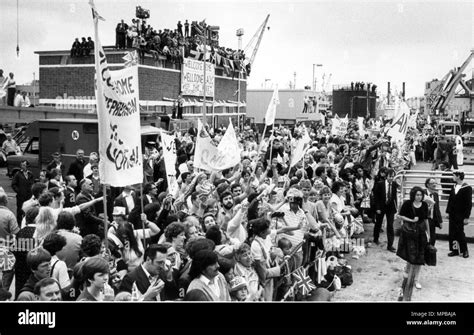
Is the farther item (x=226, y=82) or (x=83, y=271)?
(x=226, y=82)

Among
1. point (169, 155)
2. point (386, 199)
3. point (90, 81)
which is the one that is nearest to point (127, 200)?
point (169, 155)

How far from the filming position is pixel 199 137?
9.00 m

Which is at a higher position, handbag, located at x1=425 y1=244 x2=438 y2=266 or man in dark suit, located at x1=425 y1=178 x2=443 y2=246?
man in dark suit, located at x1=425 y1=178 x2=443 y2=246

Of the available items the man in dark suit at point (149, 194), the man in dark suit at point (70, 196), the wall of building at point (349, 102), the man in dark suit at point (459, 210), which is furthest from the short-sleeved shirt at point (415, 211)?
the wall of building at point (349, 102)

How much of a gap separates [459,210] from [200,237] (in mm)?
5977

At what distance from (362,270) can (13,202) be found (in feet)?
25.0

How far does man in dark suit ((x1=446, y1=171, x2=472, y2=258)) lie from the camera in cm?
977

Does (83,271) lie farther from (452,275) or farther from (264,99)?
(264,99)

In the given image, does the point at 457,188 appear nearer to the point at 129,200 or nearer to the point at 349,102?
the point at 129,200

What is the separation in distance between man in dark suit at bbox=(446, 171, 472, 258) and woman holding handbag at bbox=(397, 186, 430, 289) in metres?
2.29

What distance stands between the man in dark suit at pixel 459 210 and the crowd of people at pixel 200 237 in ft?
0.06

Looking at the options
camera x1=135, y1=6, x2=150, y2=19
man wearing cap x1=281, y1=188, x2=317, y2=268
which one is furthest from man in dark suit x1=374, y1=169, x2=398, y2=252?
camera x1=135, y1=6, x2=150, y2=19

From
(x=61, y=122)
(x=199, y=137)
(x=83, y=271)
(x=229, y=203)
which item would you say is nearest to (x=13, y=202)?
(x=61, y=122)

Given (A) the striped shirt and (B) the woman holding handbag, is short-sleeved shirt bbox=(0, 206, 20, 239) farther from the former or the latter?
(B) the woman holding handbag
